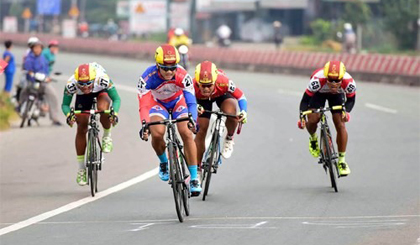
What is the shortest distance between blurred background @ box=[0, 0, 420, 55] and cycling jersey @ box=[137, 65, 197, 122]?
121 feet

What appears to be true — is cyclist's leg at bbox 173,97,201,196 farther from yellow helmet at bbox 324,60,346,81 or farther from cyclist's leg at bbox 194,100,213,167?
yellow helmet at bbox 324,60,346,81

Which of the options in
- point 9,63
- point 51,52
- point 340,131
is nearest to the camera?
point 340,131

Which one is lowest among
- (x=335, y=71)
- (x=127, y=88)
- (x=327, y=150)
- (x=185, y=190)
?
(x=127, y=88)

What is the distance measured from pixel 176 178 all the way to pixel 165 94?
1293mm

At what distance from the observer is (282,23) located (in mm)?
73188

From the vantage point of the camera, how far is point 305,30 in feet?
237

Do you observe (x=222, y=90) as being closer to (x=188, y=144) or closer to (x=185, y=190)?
(x=188, y=144)

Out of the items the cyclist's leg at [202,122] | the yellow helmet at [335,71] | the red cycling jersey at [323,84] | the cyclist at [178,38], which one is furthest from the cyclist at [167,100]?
the cyclist at [178,38]

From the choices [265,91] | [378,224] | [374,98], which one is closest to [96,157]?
[378,224]

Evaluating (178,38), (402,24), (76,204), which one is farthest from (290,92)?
(402,24)

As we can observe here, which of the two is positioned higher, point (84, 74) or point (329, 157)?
point (84, 74)

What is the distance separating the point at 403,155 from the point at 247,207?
622cm

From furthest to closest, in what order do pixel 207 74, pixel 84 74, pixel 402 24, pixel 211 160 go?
pixel 402 24 → pixel 84 74 → pixel 211 160 → pixel 207 74

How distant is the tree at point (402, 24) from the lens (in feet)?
170
